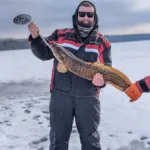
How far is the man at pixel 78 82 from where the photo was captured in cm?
380

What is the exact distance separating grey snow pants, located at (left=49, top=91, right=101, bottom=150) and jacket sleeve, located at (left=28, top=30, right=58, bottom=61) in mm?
494

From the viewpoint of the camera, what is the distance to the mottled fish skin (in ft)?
11.9

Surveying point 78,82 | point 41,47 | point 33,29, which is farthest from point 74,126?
point 33,29

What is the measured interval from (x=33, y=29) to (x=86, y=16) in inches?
27.5

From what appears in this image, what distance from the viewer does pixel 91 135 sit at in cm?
394

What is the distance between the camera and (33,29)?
3.61 meters

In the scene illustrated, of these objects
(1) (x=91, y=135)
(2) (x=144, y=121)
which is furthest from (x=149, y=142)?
(1) (x=91, y=135)

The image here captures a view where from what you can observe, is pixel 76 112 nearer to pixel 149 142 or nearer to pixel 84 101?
pixel 84 101

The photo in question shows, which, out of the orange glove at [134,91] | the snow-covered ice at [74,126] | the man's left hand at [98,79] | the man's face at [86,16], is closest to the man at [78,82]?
the man's face at [86,16]

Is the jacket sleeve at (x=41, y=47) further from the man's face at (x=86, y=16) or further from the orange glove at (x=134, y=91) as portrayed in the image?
the orange glove at (x=134, y=91)

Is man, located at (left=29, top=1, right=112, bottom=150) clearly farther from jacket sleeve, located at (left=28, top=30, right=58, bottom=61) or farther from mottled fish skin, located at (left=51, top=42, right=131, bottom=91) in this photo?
mottled fish skin, located at (left=51, top=42, right=131, bottom=91)

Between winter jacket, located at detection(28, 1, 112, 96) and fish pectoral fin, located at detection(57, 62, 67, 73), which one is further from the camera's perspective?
winter jacket, located at detection(28, 1, 112, 96)

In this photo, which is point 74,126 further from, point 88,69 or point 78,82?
point 88,69

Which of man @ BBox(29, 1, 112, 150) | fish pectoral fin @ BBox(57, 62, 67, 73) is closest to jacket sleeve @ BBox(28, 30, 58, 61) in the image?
man @ BBox(29, 1, 112, 150)
